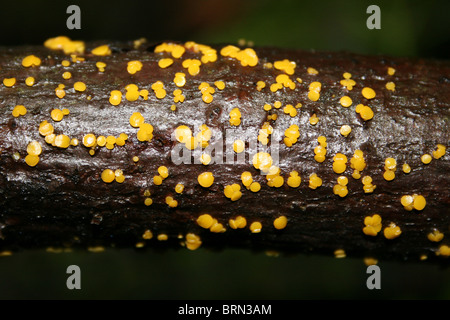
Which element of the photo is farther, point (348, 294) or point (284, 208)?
point (348, 294)

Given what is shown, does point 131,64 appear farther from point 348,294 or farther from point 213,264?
point 348,294

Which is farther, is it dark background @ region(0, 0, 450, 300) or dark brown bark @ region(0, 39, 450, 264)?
dark background @ region(0, 0, 450, 300)

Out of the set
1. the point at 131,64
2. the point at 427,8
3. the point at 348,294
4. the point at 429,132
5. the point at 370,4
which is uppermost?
the point at 370,4

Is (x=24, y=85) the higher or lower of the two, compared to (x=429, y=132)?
higher

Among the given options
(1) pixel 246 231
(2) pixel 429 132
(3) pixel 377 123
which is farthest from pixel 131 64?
(2) pixel 429 132

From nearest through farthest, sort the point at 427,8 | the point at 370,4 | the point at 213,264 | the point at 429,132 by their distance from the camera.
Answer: the point at 429,132, the point at 427,8, the point at 370,4, the point at 213,264
